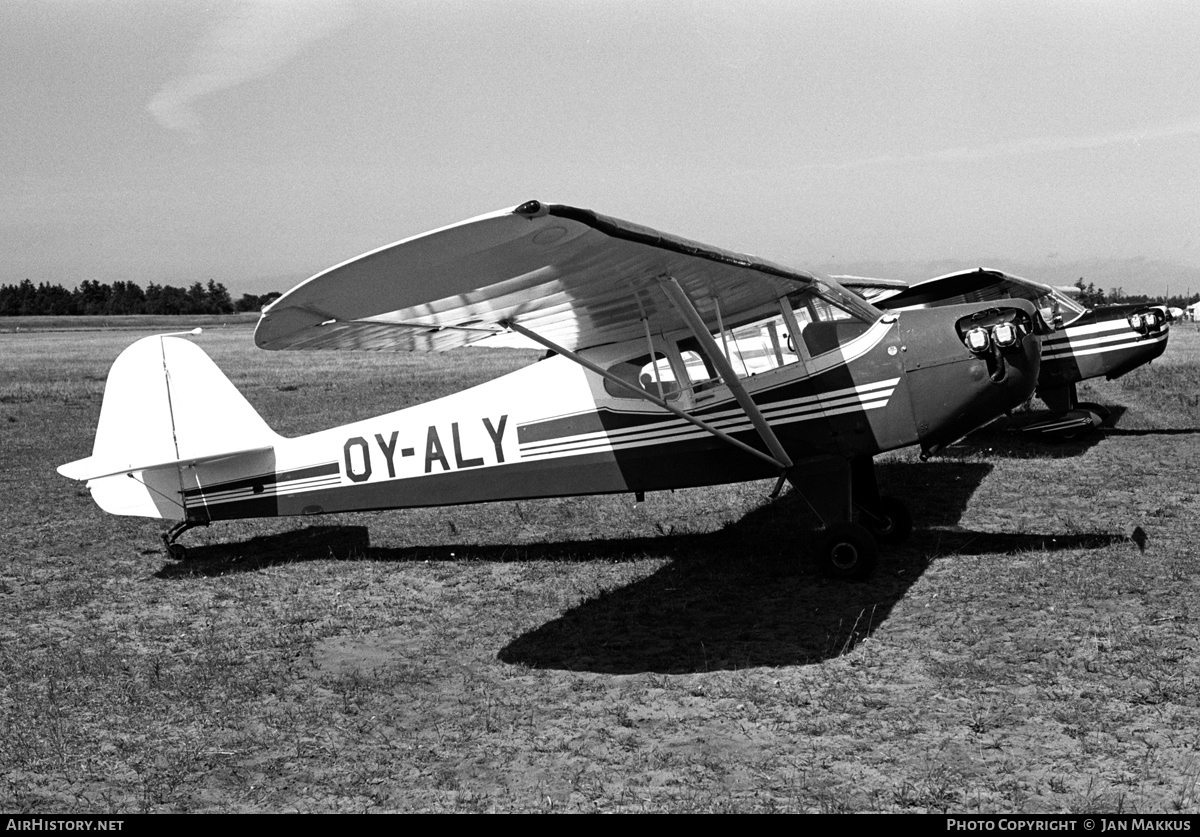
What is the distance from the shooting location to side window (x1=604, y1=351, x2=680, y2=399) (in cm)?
777

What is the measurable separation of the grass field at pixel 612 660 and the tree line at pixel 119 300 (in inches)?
4483

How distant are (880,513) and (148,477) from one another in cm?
620

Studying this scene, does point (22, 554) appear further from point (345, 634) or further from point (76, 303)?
point (76, 303)

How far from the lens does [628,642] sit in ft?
20.2

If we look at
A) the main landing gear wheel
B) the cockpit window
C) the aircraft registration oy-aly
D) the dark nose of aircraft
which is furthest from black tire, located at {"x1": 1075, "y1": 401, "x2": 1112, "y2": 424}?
the main landing gear wheel

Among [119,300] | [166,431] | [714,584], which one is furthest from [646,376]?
[119,300]

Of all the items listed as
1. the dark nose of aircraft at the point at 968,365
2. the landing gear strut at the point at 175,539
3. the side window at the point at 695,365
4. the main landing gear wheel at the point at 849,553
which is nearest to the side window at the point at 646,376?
the side window at the point at 695,365

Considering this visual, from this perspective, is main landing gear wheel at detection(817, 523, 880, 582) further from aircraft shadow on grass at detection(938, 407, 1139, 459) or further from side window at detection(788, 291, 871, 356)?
aircraft shadow on grass at detection(938, 407, 1139, 459)

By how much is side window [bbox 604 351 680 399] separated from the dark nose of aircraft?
1.76 meters

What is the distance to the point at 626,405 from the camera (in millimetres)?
7859

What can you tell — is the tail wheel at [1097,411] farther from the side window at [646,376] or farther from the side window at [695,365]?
the side window at [646,376]

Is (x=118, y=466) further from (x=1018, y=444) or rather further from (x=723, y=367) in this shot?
(x=1018, y=444)

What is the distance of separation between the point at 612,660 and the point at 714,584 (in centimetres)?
174

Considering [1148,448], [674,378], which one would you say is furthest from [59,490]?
[1148,448]
